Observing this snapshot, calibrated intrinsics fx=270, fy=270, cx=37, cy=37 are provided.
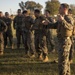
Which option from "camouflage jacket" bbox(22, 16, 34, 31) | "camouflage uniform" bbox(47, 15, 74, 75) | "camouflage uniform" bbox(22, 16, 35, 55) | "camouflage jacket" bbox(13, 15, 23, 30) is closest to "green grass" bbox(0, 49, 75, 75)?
"camouflage uniform" bbox(22, 16, 35, 55)

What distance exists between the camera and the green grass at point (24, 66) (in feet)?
28.6

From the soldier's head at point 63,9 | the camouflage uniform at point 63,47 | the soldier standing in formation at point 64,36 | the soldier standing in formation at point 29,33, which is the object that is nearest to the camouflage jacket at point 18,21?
the soldier standing in formation at point 29,33

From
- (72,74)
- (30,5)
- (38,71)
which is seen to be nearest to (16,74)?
(38,71)

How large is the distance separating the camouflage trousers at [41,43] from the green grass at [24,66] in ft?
1.42

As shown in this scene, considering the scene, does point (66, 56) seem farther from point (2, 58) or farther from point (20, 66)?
point (2, 58)

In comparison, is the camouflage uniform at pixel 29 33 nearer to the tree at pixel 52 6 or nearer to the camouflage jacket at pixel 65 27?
the camouflage jacket at pixel 65 27

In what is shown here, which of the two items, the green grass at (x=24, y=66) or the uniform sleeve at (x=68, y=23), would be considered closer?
the uniform sleeve at (x=68, y=23)

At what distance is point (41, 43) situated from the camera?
10.4 metres

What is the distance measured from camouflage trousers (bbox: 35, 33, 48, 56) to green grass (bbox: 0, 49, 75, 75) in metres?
0.43

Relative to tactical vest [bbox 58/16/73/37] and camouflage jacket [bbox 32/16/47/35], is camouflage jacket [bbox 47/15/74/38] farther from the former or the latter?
camouflage jacket [bbox 32/16/47/35]

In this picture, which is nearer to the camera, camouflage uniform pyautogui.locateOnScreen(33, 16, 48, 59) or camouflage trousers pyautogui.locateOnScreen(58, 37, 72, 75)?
camouflage trousers pyautogui.locateOnScreen(58, 37, 72, 75)

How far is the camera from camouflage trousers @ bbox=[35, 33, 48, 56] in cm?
1041

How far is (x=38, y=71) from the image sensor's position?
29.0ft

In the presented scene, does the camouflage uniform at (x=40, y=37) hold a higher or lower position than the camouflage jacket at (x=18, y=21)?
lower
